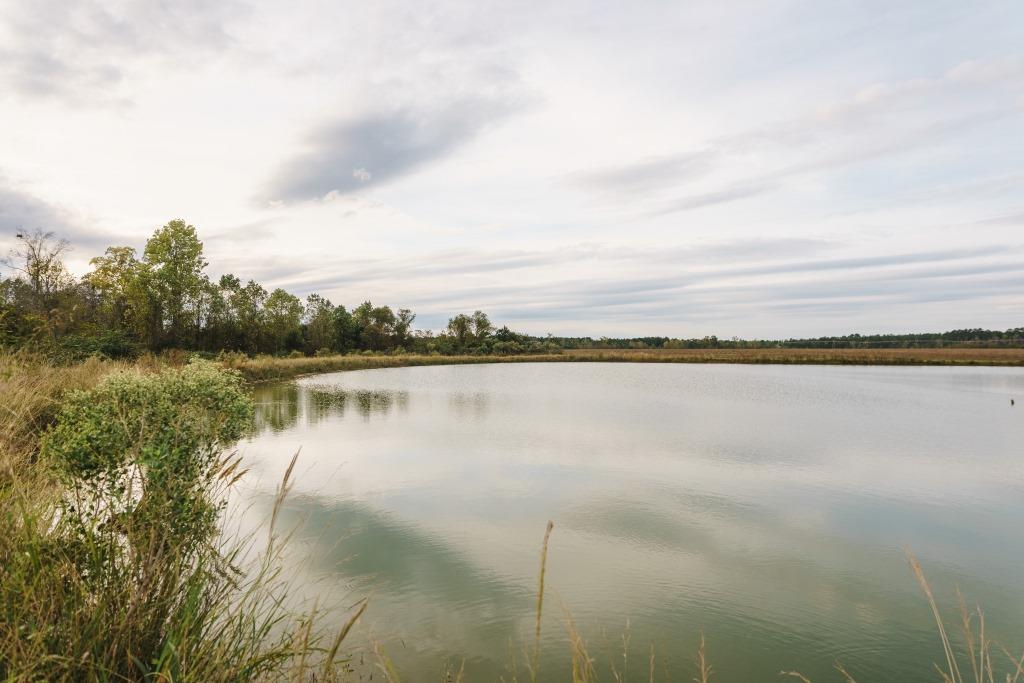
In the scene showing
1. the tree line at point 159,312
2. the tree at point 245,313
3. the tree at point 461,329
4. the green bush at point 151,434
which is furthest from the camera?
the tree at point 461,329

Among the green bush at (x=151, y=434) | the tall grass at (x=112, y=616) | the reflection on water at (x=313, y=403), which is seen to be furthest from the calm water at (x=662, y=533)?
the tall grass at (x=112, y=616)

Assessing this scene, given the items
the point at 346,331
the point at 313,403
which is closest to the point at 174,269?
the point at 313,403

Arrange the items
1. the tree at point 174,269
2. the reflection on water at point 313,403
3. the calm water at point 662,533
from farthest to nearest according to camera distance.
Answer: the tree at point 174,269
the reflection on water at point 313,403
the calm water at point 662,533

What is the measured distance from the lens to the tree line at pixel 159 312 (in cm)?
2741

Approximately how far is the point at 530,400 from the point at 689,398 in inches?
303

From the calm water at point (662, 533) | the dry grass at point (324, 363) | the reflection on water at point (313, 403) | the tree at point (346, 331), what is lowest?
the calm water at point (662, 533)

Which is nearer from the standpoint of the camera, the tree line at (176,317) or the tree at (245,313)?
the tree line at (176,317)

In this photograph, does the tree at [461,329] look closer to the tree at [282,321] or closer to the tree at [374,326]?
the tree at [374,326]

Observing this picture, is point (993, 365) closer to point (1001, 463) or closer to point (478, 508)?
point (1001, 463)

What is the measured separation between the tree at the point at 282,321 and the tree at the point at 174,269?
484 inches

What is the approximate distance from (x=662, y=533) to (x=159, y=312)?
137ft

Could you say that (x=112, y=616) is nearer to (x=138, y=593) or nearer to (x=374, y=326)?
(x=138, y=593)

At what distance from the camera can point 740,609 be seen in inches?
220

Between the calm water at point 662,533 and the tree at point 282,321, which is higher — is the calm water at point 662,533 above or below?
below
